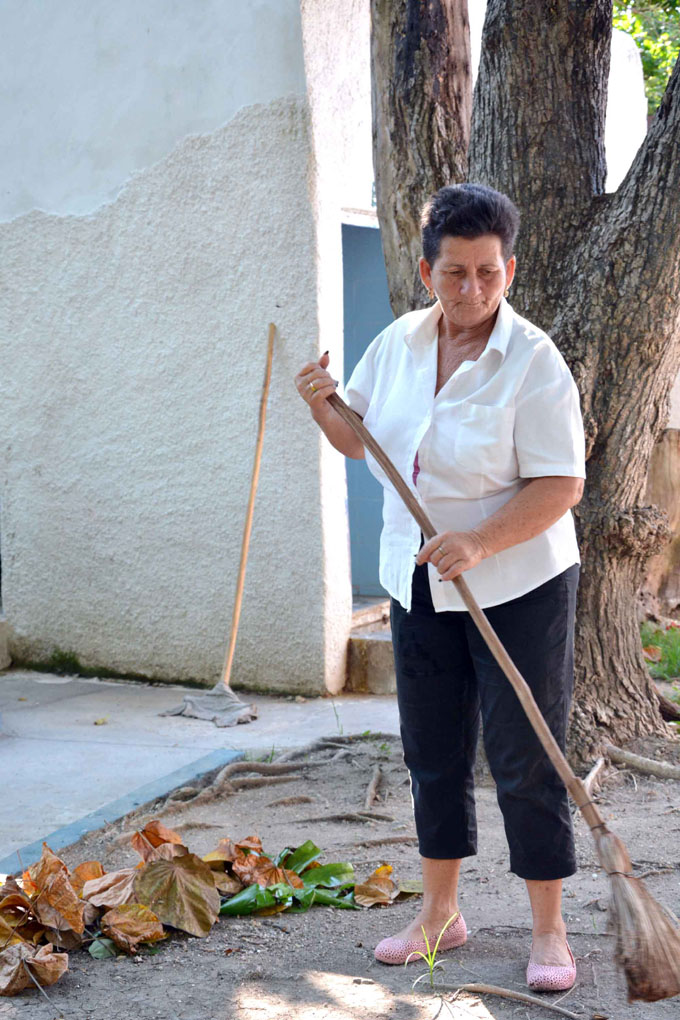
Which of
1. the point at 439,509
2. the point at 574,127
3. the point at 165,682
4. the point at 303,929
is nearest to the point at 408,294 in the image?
the point at 574,127

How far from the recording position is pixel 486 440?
257 cm

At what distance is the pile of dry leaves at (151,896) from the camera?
9.38 feet

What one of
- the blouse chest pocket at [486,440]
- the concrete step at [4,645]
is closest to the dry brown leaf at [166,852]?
the blouse chest pocket at [486,440]

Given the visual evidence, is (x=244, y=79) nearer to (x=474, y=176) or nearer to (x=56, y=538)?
(x=474, y=176)

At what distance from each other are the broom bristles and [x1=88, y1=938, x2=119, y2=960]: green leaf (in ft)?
4.36

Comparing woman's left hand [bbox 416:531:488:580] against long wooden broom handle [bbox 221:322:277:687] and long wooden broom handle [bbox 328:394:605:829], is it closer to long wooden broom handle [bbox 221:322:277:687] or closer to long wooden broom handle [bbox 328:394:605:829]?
long wooden broom handle [bbox 328:394:605:829]

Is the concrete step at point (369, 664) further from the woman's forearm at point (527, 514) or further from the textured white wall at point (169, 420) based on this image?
the woman's forearm at point (527, 514)

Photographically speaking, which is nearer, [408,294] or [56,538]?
[408,294]

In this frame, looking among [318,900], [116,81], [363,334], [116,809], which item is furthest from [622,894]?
[116,81]

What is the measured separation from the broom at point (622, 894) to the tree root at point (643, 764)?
5.90 ft

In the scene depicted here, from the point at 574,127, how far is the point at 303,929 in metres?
2.96

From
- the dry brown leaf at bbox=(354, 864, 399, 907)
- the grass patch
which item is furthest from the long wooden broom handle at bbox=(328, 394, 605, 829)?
the grass patch

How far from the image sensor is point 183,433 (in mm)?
6293

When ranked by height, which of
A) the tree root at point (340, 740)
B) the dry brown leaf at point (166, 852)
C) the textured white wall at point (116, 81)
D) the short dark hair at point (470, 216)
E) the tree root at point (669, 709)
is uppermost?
the textured white wall at point (116, 81)
